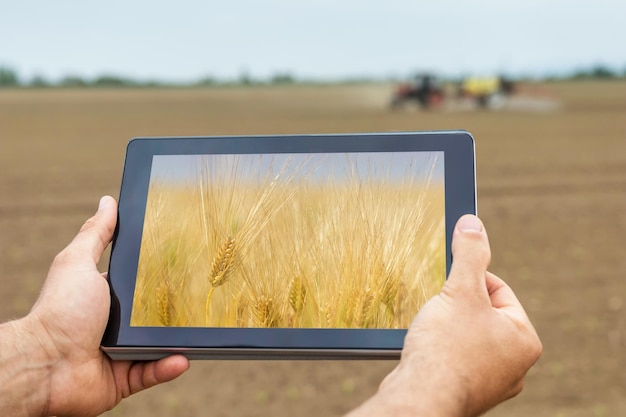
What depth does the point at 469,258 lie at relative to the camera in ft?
4.67

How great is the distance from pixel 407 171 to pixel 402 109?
23214mm

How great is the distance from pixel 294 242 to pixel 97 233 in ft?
1.56

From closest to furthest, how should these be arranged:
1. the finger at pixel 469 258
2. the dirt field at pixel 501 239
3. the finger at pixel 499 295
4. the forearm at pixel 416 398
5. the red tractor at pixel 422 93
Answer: the forearm at pixel 416 398
the finger at pixel 469 258
the finger at pixel 499 295
the dirt field at pixel 501 239
the red tractor at pixel 422 93

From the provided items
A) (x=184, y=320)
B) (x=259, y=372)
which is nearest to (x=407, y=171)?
(x=184, y=320)

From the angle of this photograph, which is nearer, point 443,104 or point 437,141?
point 437,141

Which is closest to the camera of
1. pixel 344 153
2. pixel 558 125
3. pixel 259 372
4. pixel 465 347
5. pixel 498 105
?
pixel 465 347

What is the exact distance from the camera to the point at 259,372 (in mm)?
4773

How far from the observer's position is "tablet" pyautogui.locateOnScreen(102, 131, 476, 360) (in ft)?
5.04

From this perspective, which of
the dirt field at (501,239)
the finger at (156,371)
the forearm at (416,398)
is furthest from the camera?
the dirt field at (501,239)

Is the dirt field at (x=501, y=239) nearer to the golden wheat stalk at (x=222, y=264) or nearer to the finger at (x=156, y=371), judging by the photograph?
the finger at (x=156, y=371)

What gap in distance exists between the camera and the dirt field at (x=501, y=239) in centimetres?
448

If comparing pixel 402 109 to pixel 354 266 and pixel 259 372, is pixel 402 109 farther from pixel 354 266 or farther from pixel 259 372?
pixel 354 266

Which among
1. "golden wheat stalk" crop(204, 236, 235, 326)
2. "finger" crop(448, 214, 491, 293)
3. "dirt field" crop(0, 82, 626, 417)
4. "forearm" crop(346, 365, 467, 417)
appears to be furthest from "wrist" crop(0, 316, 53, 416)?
"dirt field" crop(0, 82, 626, 417)

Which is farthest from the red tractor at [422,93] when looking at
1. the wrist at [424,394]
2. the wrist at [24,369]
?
the wrist at [424,394]
